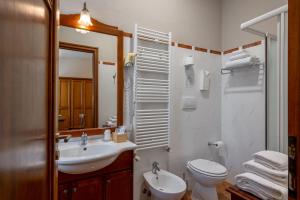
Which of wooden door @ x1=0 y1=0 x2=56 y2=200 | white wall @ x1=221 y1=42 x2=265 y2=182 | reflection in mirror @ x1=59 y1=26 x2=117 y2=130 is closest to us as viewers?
wooden door @ x1=0 y1=0 x2=56 y2=200

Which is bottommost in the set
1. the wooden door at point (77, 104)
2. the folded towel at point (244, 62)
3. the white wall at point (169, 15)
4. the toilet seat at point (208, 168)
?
the toilet seat at point (208, 168)

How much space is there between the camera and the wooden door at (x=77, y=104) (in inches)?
76.1

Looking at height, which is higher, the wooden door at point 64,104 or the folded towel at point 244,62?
the folded towel at point 244,62

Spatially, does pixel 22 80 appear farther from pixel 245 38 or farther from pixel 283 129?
pixel 245 38

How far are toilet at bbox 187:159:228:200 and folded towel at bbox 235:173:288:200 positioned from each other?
3.39 feet

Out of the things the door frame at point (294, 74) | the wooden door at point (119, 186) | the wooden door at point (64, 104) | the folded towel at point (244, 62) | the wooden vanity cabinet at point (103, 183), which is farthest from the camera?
the folded towel at point (244, 62)

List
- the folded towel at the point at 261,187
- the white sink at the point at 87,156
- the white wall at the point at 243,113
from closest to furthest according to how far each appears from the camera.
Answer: the folded towel at the point at 261,187, the white sink at the point at 87,156, the white wall at the point at 243,113

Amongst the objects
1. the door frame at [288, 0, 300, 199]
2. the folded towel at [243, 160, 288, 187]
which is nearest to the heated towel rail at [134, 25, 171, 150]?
the folded towel at [243, 160, 288, 187]

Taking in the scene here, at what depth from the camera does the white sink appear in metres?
1.42

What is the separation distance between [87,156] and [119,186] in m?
0.52

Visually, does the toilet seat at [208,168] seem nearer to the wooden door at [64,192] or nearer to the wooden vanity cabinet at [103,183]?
the wooden vanity cabinet at [103,183]

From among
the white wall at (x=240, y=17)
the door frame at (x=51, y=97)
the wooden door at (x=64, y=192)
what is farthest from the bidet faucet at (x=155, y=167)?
the white wall at (x=240, y=17)

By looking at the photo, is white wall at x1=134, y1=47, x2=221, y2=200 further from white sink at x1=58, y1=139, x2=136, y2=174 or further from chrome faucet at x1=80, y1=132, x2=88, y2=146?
chrome faucet at x1=80, y1=132, x2=88, y2=146

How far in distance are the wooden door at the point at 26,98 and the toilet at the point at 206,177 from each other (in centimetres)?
175
